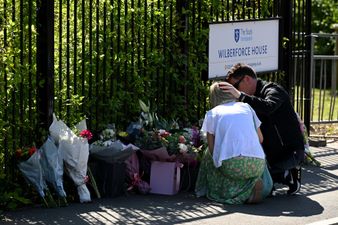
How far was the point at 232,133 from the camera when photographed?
8.02m

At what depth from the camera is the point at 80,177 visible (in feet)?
25.7

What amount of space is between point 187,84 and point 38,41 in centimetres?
204

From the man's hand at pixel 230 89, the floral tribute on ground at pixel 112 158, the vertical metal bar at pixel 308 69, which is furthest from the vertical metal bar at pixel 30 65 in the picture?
the vertical metal bar at pixel 308 69

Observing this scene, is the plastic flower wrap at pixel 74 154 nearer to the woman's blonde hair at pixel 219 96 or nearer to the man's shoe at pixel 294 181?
the woman's blonde hair at pixel 219 96

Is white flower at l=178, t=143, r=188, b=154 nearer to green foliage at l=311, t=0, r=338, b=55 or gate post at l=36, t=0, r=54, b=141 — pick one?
gate post at l=36, t=0, r=54, b=141

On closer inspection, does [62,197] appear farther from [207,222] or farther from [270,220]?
[270,220]

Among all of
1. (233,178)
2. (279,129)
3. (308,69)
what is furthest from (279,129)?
(308,69)

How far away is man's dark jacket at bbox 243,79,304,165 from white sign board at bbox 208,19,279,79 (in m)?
1.07

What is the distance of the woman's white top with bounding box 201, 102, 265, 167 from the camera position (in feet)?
26.2

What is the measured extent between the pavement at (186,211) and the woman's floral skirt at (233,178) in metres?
0.10

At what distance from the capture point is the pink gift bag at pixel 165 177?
836cm

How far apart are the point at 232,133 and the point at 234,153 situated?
0.63ft

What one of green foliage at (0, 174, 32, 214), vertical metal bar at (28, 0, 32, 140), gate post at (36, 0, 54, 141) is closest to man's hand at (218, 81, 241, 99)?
gate post at (36, 0, 54, 141)

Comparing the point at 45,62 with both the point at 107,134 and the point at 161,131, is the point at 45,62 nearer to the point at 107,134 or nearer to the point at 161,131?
the point at 107,134
